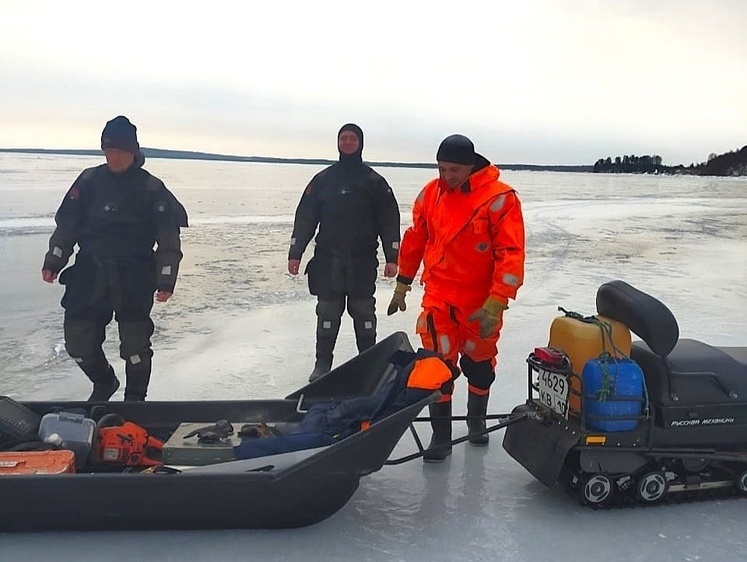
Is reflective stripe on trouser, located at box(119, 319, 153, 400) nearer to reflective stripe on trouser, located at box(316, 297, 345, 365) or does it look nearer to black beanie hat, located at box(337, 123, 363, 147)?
reflective stripe on trouser, located at box(316, 297, 345, 365)

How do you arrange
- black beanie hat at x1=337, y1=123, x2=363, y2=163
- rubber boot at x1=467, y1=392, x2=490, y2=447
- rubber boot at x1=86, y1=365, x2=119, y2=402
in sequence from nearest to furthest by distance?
rubber boot at x1=467, y1=392, x2=490, y2=447 < rubber boot at x1=86, y1=365, x2=119, y2=402 < black beanie hat at x1=337, y1=123, x2=363, y2=163

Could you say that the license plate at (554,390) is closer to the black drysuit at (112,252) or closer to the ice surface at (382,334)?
the ice surface at (382,334)

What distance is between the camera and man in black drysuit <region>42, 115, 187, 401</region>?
3.25 meters

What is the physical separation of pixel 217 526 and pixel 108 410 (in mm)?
897

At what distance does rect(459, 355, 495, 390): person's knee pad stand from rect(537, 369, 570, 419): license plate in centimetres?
32

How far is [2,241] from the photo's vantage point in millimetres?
9141

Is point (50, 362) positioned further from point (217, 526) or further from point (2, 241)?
point (2, 241)

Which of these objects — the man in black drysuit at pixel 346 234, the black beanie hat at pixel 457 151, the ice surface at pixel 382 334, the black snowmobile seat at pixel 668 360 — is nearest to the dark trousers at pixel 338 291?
the man in black drysuit at pixel 346 234

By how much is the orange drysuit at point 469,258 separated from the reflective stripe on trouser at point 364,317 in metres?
1.01

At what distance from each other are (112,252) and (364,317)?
1.45 meters

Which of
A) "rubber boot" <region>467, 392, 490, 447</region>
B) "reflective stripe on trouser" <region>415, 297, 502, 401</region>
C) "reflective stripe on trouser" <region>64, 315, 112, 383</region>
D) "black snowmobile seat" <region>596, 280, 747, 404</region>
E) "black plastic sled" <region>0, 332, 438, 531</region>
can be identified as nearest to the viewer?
"black plastic sled" <region>0, 332, 438, 531</region>

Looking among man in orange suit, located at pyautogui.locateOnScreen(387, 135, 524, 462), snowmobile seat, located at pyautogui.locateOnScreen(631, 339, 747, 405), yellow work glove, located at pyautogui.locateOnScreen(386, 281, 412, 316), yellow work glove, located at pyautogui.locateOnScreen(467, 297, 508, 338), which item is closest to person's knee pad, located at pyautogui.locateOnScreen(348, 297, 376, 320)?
yellow work glove, located at pyautogui.locateOnScreen(386, 281, 412, 316)

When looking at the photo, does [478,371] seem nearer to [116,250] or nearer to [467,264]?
[467,264]

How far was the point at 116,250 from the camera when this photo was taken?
→ 3.25 metres
